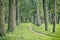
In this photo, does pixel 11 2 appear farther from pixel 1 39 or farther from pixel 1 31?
pixel 1 39

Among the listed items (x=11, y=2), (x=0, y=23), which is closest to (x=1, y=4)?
(x=0, y=23)

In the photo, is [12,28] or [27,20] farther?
[27,20]

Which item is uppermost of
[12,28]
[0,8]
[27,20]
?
[0,8]

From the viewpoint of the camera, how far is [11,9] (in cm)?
2453

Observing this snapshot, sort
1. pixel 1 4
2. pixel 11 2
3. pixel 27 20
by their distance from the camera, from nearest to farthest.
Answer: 1. pixel 1 4
2. pixel 11 2
3. pixel 27 20

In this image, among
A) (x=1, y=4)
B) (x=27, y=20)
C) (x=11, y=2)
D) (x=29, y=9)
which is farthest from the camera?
(x=27, y=20)

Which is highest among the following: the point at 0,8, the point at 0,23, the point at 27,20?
the point at 0,8

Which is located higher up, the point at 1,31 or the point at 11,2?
the point at 11,2

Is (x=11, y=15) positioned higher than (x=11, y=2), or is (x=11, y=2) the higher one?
(x=11, y=2)

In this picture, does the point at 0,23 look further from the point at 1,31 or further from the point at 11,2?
the point at 11,2

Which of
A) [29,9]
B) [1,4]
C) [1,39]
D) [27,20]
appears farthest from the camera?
[27,20]

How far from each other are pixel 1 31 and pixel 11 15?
7383mm

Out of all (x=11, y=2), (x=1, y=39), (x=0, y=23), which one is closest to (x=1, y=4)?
(x=0, y=23)

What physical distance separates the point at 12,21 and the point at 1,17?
7.04 m
